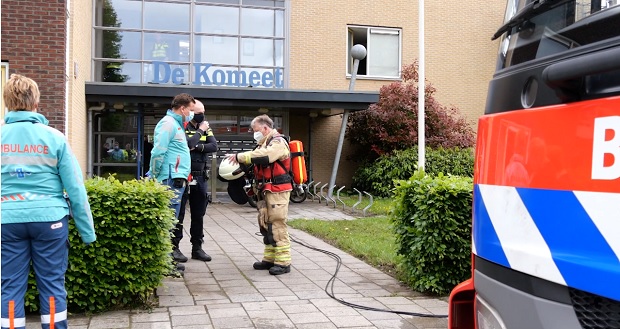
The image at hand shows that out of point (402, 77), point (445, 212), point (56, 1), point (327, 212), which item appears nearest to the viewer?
point (445, 212)

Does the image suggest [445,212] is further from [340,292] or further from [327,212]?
[327,212]

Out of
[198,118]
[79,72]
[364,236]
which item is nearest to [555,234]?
A: [198,118]

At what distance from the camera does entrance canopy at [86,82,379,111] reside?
14.9 metres

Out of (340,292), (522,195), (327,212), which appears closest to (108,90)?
(327,212)

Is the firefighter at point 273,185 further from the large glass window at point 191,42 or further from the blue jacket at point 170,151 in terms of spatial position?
the large glass window at point 191,42

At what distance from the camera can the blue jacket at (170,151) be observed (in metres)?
6.45

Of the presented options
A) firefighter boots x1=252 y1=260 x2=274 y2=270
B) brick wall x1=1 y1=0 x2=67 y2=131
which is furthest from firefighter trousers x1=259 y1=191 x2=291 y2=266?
brick wall x1=1 y1=0 x2=67 y2=131

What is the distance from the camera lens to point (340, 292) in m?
6.08

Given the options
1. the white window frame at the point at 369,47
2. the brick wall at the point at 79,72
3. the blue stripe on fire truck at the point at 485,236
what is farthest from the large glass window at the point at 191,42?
the blue stripe on fire truck at the point at 485,236

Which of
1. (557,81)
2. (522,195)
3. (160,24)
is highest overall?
(160,24)

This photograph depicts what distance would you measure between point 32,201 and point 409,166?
14.0 meters

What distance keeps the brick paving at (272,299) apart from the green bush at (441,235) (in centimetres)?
22

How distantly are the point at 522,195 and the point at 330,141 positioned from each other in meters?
17.9

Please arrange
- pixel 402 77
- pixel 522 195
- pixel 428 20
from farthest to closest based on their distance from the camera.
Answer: pixel 428 20, pixel 402 77, pixel 522 195
